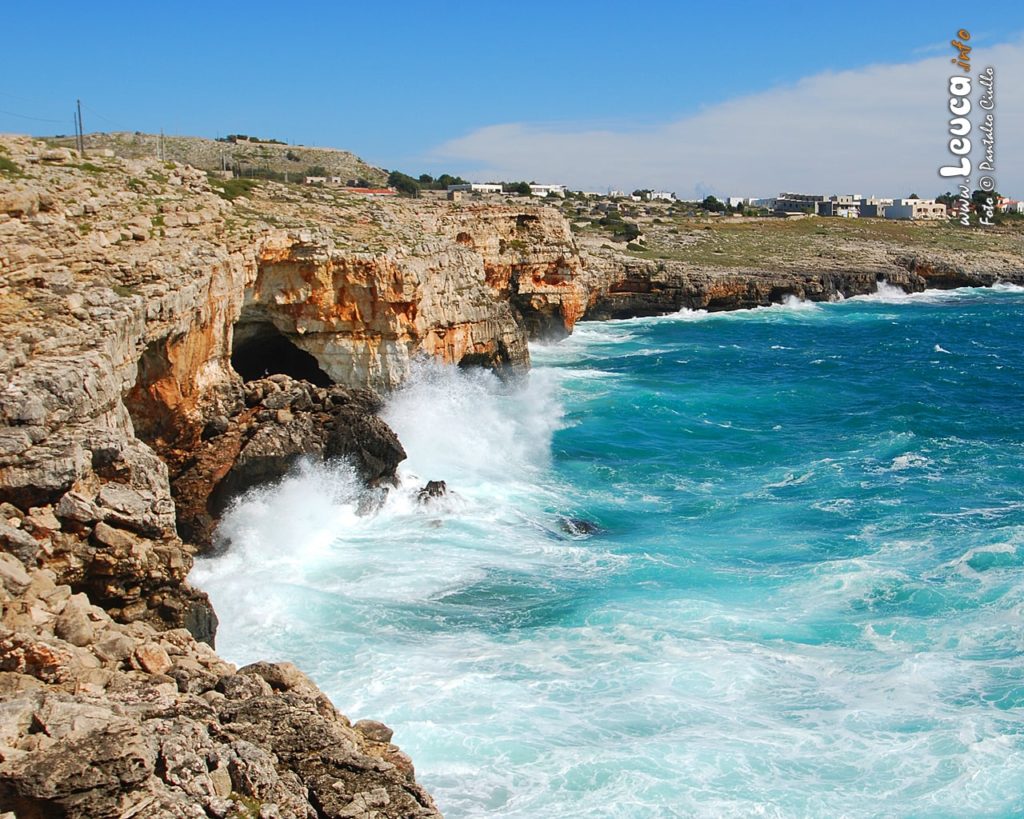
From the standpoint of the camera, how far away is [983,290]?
8650 cm

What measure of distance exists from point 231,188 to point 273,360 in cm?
A: 501

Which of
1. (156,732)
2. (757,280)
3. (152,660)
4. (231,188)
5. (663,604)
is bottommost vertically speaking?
(663,604)

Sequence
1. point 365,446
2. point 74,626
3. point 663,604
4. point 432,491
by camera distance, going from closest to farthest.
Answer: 1. point 74,626
2. point 663,604
3. point 365,446
4. point 432,491

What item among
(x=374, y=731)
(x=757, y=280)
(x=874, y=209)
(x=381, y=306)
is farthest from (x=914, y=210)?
(x=374, y=731)

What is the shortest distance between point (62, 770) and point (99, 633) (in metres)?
3.50

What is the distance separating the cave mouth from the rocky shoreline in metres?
0.08

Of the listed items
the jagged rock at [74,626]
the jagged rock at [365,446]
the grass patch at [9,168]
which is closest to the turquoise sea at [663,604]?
the jagged rock at [365,446]

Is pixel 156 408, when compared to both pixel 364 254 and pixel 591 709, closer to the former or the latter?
pixel 364 254

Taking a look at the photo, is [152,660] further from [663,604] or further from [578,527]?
[578,527]

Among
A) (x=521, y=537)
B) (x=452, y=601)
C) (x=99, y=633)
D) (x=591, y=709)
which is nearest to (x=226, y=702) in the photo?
(x=99, y=633)

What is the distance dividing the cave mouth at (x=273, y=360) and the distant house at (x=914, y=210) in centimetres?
12718

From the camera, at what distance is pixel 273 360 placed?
94.9ft

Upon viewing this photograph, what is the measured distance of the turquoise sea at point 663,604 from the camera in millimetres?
12844

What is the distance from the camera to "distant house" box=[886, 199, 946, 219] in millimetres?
140000
